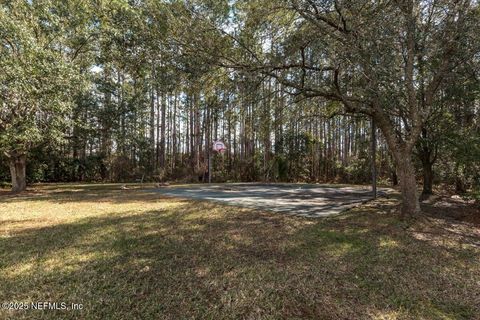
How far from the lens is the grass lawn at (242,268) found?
251 centimetres

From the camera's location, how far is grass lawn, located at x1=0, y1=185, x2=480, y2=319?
8.22 ft

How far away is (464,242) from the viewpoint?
15.0 ft

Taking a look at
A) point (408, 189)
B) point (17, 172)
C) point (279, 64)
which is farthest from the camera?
point (17, 172)

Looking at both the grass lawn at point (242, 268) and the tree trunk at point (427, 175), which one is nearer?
the grass lawn at point (242, 268)

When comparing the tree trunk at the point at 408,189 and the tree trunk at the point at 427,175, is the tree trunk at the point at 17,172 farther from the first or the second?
the tree trunk at the point at 427,175

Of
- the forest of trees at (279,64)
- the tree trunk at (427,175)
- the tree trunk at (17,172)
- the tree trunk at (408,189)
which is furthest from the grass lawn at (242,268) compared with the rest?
the tree trunk at (17,172)

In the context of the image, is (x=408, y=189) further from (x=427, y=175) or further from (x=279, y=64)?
(x=427, y=175)

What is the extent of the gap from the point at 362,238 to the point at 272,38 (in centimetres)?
520

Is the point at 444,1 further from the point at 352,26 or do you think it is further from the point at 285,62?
the point at 285,62

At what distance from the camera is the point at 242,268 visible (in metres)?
3.29

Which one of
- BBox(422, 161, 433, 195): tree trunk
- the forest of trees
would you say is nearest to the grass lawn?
the forest of trees

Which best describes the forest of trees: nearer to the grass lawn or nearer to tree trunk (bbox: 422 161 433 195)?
tree trunk (bbox: 422 161 433 195)

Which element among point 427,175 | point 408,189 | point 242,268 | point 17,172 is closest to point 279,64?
point 408,189

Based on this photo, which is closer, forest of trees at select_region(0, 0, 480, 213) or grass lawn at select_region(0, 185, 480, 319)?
grass lawn at select_region(0, 185, 480, 319)
